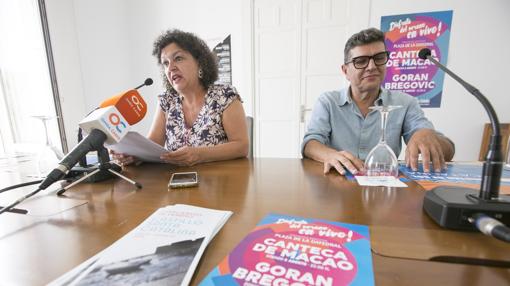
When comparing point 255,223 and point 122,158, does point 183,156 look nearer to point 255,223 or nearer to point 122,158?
point 122,158

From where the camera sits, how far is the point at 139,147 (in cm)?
83

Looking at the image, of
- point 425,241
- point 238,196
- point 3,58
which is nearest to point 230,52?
point 3,58

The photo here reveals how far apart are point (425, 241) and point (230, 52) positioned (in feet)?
8.38

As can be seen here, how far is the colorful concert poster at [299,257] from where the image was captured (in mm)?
281

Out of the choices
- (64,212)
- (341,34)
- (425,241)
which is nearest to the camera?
(425,241)

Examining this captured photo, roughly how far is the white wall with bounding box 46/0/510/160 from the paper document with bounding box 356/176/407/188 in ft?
6.32

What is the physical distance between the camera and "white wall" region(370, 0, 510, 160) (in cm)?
190

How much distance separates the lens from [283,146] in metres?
2.58

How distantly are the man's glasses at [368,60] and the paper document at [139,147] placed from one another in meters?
0.93

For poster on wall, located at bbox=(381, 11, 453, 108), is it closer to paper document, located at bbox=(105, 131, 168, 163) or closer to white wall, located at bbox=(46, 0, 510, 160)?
white wall, located at bbox=(46, 0, 510, 160)

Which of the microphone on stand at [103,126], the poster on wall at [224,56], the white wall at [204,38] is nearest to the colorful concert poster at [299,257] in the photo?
the microphone on stand at [103,126]

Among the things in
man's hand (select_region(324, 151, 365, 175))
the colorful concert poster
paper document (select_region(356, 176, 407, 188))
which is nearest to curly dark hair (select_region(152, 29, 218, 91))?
man's hand (select_region(324, 151, 365, 175))

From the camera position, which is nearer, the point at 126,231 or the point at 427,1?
the point at 126,231

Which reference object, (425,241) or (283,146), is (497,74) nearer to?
(283,146)
